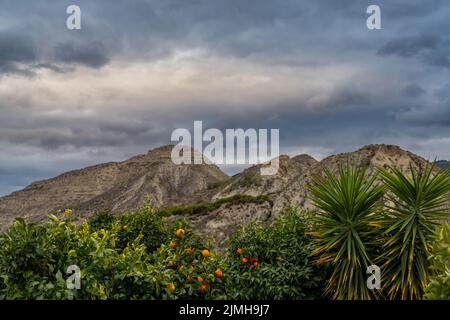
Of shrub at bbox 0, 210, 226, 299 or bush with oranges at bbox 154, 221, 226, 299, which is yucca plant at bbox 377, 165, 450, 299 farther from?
shrub at bbox 0, 210, 226, 299

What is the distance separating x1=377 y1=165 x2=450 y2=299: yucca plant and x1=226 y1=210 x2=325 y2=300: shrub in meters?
1.21

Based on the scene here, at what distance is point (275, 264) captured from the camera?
9.17 metres

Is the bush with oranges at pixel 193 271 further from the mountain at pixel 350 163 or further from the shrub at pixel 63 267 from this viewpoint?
the mountain at pixel 350 163

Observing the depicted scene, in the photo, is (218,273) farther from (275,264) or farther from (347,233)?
(347,233)

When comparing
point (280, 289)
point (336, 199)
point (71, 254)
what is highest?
point (336, 199)

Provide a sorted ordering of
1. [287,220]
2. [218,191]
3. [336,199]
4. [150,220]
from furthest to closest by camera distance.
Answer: [218,191], [150,220], [287,220], [336,199]

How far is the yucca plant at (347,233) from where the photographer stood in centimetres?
838

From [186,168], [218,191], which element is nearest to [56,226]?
[218,191]

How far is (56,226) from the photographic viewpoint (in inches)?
215

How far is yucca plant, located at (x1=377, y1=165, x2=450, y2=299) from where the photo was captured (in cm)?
825

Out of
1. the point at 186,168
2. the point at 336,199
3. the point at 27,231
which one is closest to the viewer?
the point at 27,231

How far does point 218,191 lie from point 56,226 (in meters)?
67.8

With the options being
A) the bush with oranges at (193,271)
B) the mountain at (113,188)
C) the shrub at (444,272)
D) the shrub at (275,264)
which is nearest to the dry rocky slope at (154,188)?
the mountain at (113,188)
